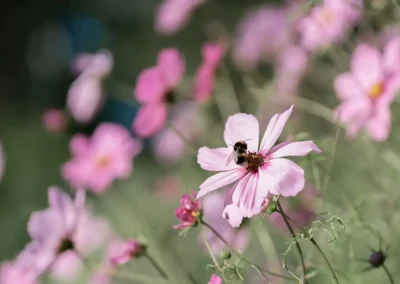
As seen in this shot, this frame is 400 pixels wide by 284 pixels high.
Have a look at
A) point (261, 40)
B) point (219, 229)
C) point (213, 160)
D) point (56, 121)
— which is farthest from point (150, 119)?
point (261, 40)

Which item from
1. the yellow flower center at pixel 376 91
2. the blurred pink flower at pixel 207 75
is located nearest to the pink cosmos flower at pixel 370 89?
the yellow flower center at pixel 376 91

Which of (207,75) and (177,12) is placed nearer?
(207,75)

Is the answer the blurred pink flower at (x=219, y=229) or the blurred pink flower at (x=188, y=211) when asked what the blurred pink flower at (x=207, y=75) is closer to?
the blurred pink flower at (x=219, y=229)

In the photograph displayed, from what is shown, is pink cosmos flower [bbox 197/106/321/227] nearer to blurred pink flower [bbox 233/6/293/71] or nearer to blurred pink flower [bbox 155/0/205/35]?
blurred pink flower [bbox 155/0/205/35]

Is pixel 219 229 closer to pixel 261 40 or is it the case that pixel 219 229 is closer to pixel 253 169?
pixel 253 169

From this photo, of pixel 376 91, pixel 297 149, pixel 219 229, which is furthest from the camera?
pixel 219 229

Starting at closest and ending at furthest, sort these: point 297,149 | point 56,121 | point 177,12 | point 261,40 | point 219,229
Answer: point 297,149, point 219,229, point 177,12, point 56,121, point 261,40
